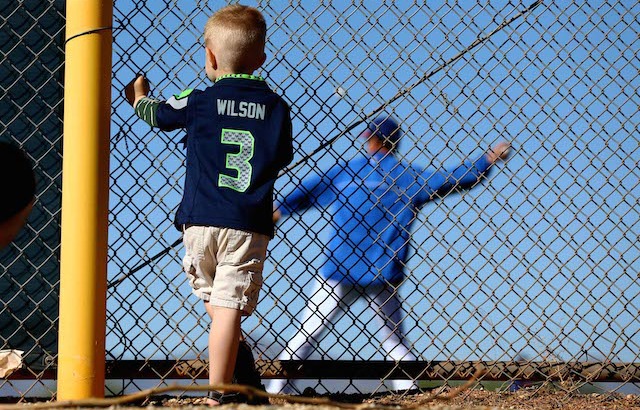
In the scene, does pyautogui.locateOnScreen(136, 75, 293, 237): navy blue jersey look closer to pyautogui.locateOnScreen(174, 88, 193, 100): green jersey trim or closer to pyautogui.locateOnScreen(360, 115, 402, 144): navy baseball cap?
pyautogui.locateOnScreen(174, 88, 193, 100): green jersey trim

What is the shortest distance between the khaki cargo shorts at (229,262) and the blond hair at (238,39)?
2.36 ft

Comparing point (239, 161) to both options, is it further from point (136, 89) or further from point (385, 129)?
point (385, 129)

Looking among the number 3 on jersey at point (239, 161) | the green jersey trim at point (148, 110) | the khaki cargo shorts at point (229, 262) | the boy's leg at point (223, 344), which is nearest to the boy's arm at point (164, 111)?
the green jersey trim at point (148, 110)

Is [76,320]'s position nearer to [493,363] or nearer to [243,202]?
[243,202]

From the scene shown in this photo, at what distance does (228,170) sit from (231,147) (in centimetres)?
10

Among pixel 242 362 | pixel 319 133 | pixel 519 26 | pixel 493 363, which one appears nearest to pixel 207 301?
pixel 242 362

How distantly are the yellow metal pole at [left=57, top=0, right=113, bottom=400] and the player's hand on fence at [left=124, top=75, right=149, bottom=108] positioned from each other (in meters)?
0.32

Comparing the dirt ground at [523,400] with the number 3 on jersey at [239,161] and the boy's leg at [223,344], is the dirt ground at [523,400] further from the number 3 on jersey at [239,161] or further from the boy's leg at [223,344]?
the number 3 on jersey at [239,161]

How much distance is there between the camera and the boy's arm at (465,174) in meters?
4.08

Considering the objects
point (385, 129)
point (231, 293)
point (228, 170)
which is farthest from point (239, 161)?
point (385, 129)

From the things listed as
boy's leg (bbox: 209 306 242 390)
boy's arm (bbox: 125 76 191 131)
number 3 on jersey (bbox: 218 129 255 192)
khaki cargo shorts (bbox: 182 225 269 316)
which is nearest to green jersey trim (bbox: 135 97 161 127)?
boy's arm (bbox: 125 76 191 131)

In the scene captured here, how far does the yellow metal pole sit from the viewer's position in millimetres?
2930

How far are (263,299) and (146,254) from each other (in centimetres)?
57

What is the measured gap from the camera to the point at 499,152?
13.4ft
